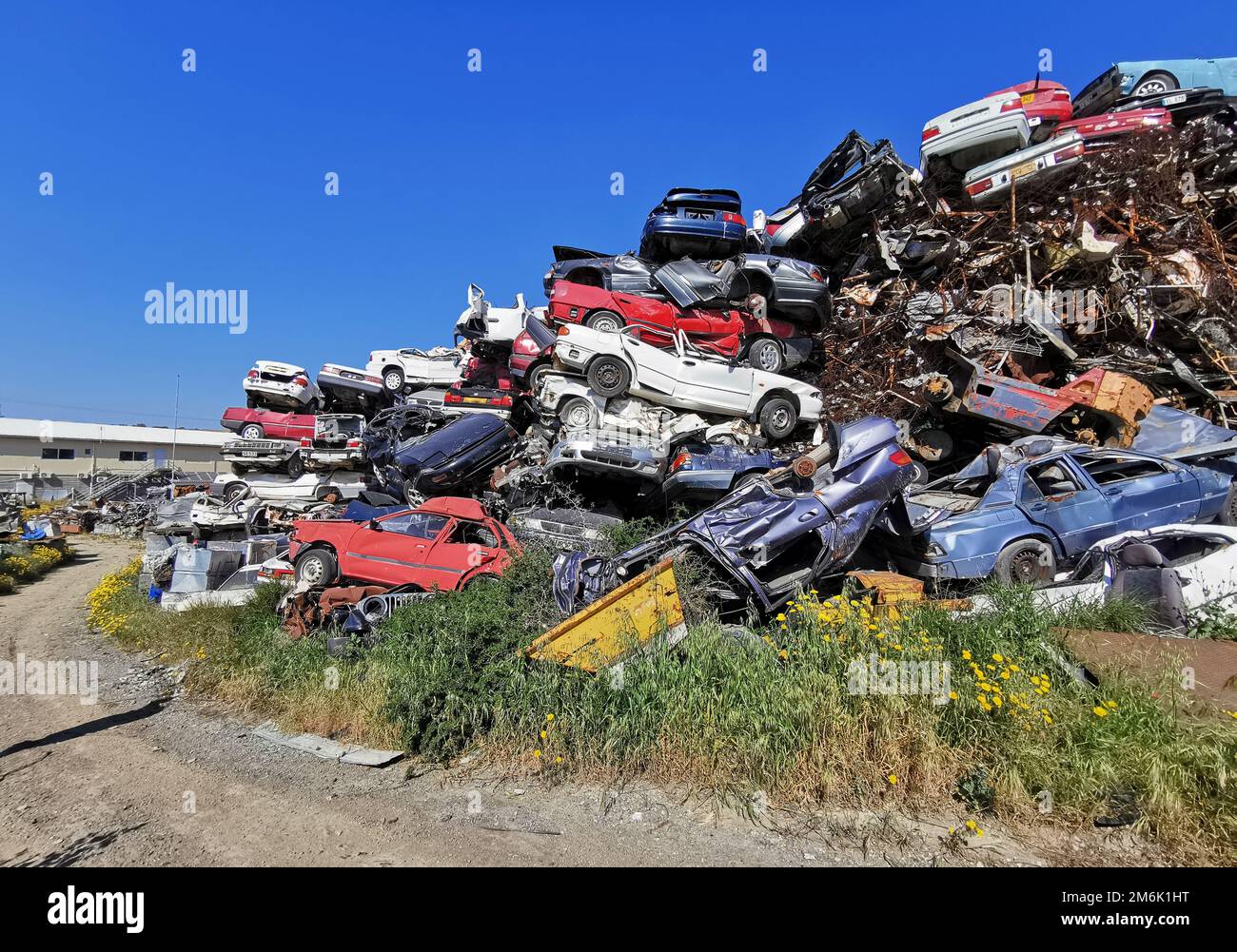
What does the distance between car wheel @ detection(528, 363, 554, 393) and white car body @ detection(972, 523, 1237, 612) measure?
26.3 feet

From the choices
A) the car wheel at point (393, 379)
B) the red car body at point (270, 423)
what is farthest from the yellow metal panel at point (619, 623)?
the car wheel at point (393, 379)

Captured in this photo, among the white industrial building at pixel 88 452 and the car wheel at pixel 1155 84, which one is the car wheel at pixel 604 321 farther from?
the white industrial building at pixel 88 452

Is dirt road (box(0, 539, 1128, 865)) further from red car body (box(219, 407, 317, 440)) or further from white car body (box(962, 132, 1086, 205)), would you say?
white car body (box(962, 132, 1086, 205))

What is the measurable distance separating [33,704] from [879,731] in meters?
7.93

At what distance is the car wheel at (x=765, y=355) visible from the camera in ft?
40.8

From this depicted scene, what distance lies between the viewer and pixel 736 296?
12.9 m

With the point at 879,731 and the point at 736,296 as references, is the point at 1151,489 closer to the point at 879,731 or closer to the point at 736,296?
the point at 879,731

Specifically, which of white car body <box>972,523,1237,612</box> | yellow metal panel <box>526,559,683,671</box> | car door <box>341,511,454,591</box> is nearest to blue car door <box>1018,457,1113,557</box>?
white car body <box>972,523,1237,612</box>

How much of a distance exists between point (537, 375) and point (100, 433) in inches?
1504

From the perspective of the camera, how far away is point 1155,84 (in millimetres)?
14133

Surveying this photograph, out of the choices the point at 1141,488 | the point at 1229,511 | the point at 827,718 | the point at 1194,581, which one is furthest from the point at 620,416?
the point at 1229,511

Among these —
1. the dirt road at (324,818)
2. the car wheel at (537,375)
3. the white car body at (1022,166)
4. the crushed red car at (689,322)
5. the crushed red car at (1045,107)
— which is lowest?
the dirt road at (324,818)

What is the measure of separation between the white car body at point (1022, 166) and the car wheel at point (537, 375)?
9271 millimetres
